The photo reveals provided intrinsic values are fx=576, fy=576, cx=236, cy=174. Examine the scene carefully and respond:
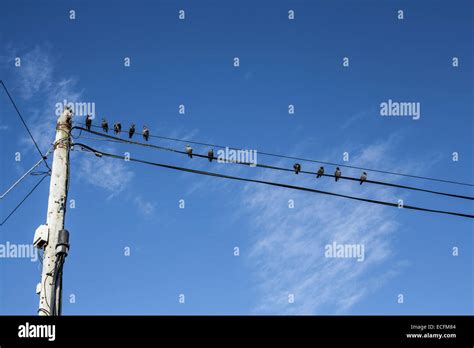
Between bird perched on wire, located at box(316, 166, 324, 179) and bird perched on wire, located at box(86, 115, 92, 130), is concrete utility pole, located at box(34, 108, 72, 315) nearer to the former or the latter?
bird perched on wire, located at box(86, 115, 92, 130)

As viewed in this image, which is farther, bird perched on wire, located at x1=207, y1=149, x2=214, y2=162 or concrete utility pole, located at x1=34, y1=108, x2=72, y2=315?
bird perched on wire, located at x1=207, y1=149, x2=214, y2=162

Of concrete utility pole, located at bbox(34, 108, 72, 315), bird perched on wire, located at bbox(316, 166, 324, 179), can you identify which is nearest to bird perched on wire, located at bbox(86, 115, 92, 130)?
concrete utility pole, located at bbox(34, 108, 72, 315)

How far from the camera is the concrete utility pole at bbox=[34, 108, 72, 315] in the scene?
10.9 m

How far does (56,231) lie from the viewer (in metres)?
11.9

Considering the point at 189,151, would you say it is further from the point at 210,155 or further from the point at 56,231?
the point at 56,231

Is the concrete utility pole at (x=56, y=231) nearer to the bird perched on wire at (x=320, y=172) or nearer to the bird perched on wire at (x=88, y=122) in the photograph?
the bird perched on wire at (x=88, y=122)

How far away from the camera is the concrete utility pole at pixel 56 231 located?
10.9 m

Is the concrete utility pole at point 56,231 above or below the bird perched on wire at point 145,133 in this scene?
below

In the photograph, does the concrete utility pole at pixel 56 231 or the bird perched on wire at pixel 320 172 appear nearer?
the concrete utility pole at pixel 56 231

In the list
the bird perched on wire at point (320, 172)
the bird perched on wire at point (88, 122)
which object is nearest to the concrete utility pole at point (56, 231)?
the bird perched on wire at point (88, 122)

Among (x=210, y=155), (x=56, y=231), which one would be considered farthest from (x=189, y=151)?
(x=56, y=231)
